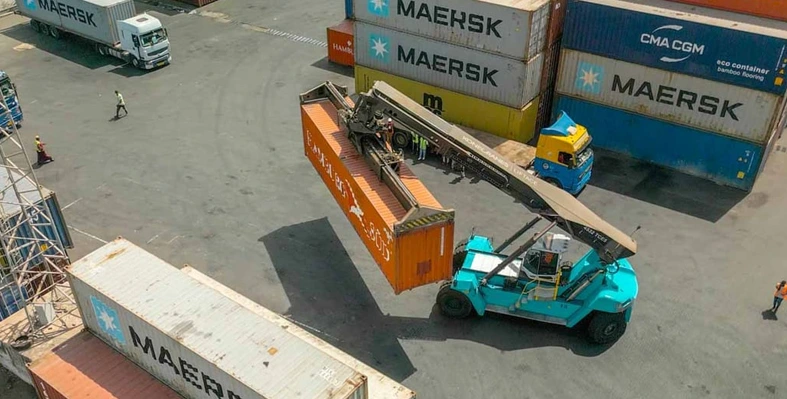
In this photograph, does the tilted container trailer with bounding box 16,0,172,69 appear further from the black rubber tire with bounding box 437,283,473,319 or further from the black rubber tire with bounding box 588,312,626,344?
the black rubber tire with bounding box 588,312,626,344

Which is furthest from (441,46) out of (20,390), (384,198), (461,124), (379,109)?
(20,390)

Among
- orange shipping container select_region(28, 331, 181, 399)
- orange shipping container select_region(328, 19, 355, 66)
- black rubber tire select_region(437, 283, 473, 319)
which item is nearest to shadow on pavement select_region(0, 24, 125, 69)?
orange shipping container select_region(328, 19, 355, 66)

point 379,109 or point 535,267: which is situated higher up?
point 379,109

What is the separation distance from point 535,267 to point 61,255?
592 inches

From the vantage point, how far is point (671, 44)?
28.0 meters

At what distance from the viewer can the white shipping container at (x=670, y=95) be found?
2755 cm

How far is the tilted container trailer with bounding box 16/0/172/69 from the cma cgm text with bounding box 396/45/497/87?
1614 cm

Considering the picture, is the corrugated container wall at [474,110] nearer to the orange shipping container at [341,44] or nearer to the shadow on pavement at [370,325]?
the orange shipping container at [341,44]

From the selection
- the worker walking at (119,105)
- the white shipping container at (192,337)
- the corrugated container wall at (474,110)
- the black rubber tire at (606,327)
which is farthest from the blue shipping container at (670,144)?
the worker walking at (119,105)

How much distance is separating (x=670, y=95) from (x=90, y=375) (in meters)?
25.4

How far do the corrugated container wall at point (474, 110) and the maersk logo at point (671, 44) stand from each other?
5.94 m

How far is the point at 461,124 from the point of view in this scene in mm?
33250

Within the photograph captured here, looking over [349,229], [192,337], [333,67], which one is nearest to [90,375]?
[192,337]

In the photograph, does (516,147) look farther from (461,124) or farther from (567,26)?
(567,26)
